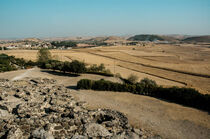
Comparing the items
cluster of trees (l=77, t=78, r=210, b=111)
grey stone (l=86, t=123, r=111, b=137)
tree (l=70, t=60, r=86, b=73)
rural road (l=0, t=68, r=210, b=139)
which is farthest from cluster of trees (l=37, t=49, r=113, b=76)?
grey stone (l=86, t=123, r=111, b=137)

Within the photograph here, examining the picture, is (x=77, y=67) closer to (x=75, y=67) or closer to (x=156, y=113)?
(x=75, y=67)

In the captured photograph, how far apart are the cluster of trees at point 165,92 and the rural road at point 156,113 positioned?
1.21 metres

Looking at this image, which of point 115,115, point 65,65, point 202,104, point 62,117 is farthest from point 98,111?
point 65,65

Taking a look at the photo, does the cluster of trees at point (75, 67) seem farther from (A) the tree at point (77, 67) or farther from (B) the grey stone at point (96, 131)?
(B) the grey stone at point (96, 131)

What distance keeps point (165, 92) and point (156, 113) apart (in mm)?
6447

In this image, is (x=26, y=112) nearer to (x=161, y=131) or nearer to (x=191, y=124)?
(x=161, y=131)

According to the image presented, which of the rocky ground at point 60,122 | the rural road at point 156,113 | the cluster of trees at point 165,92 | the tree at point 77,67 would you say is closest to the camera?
the rocky ground at point 60,122

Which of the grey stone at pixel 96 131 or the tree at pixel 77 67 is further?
the tree at pixel 77 67

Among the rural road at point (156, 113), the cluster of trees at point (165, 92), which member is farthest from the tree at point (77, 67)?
the rural road at point (156, 113)

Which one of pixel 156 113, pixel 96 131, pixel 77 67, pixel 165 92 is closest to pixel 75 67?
pixel 77 67

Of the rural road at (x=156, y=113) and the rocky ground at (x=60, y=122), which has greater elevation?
the rocky ground at (x=60, y=122)

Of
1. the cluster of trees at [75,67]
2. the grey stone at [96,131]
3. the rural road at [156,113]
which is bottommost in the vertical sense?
the rural road at [156,113]

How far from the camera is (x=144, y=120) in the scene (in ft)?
59.5

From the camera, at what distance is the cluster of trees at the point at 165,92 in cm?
2148
